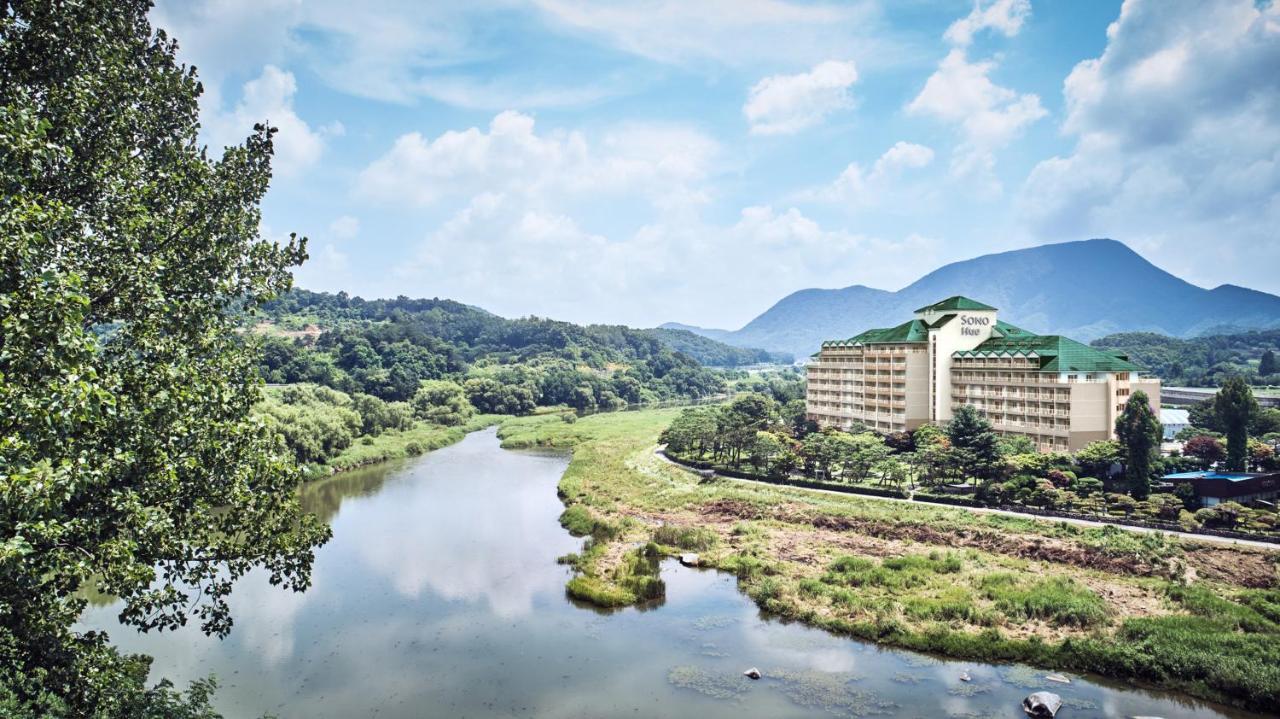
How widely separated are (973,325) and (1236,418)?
16747mm

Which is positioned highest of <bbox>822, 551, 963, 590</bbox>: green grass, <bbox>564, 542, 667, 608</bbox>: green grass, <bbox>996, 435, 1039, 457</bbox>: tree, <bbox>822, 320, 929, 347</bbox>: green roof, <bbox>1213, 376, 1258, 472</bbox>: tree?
<bbox>822, 320, 929, 347</bbox>: green roof

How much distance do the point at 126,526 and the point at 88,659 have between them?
1.61 meters

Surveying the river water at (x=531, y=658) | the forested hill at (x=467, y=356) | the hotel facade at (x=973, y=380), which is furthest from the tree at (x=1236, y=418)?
the forested hill at (x=467, y=356)

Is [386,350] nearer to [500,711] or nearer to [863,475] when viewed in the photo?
[863,475]

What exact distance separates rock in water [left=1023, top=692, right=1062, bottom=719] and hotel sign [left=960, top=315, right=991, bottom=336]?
→ 37.1 metres

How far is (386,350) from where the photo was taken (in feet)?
316

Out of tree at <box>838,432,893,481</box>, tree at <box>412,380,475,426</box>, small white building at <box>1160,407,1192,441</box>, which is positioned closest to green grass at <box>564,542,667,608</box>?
tree at <box>838,432,893,481</box>

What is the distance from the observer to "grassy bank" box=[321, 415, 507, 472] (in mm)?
48750

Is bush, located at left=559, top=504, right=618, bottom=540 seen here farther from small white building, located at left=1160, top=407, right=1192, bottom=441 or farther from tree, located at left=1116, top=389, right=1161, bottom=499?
small white building, located at left=1160, top=407, right=1192, bottom=441

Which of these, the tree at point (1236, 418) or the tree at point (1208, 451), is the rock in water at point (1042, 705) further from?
the tree at point (1208, 451)

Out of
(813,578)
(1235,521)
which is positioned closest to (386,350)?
(813,578)

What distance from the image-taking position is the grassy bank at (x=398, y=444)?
4875 cm

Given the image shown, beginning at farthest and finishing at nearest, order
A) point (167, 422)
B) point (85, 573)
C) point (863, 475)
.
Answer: point (863, 475) < point (167, 422) < point (85, 573)

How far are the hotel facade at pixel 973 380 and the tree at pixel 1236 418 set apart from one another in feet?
15.5
